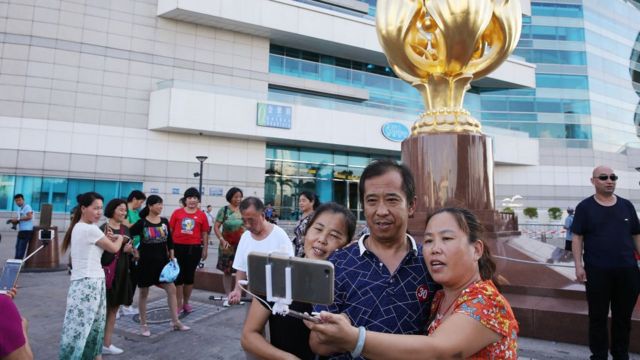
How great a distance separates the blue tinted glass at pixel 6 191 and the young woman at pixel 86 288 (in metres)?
19.5

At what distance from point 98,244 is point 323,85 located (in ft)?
75.7

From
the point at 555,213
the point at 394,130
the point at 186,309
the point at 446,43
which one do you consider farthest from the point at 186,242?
the point at 555,213

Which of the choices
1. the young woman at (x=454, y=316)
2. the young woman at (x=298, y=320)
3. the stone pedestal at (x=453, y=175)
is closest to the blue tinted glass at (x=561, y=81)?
the stone pedestal at (x=453, y=175)

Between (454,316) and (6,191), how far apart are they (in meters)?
23.2

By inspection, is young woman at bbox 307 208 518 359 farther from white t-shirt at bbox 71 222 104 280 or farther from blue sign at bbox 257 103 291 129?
blue sign at bbox 257 103 291 129

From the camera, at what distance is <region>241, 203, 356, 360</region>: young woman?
1725mm

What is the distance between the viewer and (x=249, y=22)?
22.5 m

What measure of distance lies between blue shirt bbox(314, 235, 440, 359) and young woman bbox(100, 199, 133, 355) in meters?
3.19

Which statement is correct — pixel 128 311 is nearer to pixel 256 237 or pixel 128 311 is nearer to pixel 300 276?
pixel 256 237

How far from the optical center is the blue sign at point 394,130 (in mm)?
24953

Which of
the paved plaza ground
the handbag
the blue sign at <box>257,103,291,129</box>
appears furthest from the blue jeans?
the blue sign at <box>257,103,291,129</box>

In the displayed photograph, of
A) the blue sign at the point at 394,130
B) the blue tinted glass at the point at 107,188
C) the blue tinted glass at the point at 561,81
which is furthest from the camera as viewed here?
the blue tinted glass at the point at 561,81

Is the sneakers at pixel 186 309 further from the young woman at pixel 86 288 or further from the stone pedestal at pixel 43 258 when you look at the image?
the stone pedestal at pixel 43 258

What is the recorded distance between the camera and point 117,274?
13.7ft
